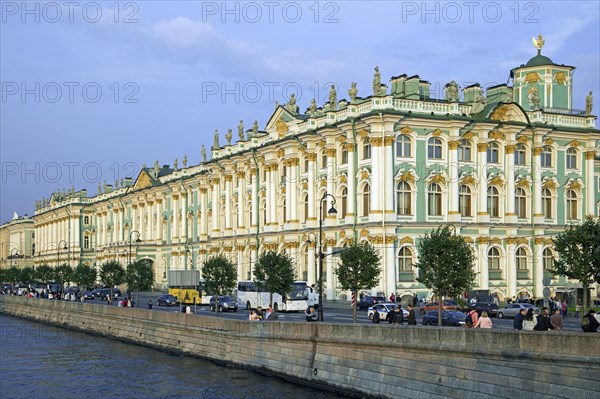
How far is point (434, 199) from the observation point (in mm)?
72000

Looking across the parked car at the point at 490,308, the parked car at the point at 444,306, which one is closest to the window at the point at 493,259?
the parked car at the point at 490,308

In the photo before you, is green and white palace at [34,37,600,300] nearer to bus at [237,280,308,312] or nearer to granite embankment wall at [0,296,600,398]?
bus at [237,280,308,312]

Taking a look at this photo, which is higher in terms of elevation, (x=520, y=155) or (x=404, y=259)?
(x=520, y=155)

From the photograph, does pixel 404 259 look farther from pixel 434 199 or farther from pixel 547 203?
pixel 547 203

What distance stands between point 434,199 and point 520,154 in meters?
10.6

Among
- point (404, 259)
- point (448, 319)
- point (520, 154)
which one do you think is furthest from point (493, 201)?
point (448, 319)

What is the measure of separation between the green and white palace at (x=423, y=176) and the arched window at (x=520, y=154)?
0.41 feet

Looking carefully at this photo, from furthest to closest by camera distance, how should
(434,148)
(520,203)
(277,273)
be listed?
(520,203) → (434,148) → (277,273)

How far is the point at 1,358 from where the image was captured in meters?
45.9

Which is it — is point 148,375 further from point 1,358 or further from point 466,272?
point 466,272

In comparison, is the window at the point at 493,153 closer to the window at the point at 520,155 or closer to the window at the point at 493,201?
the window at the point at 520,155

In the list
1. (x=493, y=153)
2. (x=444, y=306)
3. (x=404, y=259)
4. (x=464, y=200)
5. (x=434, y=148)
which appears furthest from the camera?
(x=493, y=153)

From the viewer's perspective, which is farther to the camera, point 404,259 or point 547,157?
point 547,157

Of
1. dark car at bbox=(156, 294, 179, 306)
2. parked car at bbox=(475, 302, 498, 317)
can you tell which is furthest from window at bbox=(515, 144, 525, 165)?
dark car at bbox=(156, 294, 179, 306)
